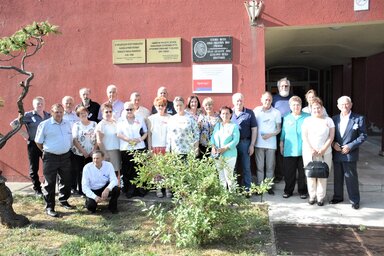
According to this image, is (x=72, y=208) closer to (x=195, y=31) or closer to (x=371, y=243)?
(x=195, y=31)

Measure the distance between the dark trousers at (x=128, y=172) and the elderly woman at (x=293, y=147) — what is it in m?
2.27

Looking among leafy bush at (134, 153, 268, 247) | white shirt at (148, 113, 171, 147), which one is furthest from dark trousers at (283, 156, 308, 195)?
white shirt at (148, 113, 171, 147)

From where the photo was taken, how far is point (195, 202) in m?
3.67

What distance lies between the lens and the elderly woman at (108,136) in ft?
17.7

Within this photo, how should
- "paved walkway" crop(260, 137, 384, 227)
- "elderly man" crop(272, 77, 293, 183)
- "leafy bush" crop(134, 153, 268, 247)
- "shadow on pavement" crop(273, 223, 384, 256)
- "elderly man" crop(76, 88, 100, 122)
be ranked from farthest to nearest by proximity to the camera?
"elderly man" crop(76, 88, 100, 122), "elderly man" crop(272, 77, 293, 183), "paved walkway" crop(260, 137, 384, 227), "shadow on pavement" crop(273, 223, 384, 256), "leafy bush" crop(134, 153, 268, 247)

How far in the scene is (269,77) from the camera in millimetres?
15211

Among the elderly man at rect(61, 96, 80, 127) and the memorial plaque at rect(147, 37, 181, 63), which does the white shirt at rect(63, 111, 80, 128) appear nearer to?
the elderly man at rect(61, 96, 80, 127)

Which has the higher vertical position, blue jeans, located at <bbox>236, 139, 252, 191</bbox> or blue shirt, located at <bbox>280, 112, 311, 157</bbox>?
blue shirt, located at <bbox>280, 112, 311, 157</bbox>

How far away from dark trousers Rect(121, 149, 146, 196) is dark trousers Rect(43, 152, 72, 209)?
85cm

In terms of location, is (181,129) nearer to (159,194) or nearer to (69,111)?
(159,194)

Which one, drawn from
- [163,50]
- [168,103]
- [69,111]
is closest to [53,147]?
[69,111]

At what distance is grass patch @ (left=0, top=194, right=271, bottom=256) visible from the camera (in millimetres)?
3836

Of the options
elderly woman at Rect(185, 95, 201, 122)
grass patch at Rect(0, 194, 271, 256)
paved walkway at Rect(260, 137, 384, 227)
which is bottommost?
grass patch at Rect(0, 194, 271, 256)

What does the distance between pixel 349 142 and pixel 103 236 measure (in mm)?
3504
